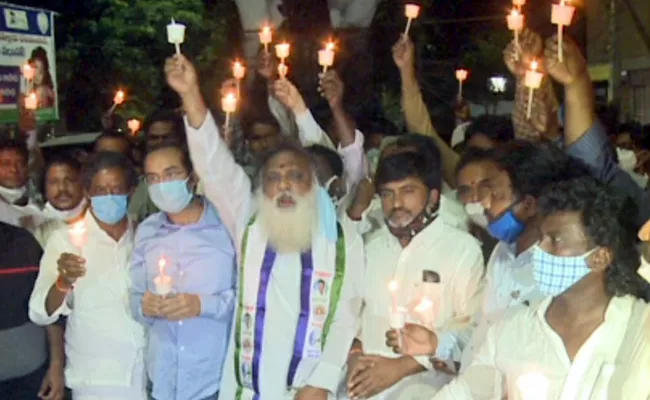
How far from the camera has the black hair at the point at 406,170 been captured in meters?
4.39

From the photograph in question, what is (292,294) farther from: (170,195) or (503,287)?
(503,287)


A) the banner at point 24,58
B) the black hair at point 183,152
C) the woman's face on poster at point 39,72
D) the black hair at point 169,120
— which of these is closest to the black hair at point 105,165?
the black hair at point 183,152

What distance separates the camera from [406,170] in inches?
173

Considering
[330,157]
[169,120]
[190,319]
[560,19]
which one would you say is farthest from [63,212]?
[560,19]

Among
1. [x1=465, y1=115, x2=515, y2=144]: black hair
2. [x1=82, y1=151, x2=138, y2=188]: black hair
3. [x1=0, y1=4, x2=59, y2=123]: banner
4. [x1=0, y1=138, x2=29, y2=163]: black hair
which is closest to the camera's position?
[x1=82, y1=151, x2=138, y2=188]: black hair

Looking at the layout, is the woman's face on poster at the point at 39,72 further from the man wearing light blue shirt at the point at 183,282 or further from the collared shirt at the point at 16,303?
the man wearing light blue shirt at the point at 183,282

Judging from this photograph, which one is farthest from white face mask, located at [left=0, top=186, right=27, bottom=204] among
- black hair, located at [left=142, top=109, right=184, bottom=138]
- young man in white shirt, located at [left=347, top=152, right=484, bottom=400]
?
young man in white shirt, located at [left=347, top=152, right=484, bottom=400]

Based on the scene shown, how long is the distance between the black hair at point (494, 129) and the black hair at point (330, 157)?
0.94 meters

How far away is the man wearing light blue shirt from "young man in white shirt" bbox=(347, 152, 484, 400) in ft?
2.44

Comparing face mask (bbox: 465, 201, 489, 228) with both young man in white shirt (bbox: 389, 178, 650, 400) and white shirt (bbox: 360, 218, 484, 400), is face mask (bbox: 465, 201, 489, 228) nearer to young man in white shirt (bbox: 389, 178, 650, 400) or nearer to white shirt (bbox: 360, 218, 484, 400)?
white shirt (bbox: 360, 218, 484, 400)

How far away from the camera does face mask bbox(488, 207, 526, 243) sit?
13.6 ft

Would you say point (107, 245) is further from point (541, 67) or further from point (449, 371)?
point (541, 67)

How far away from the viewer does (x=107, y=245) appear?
16.3ft

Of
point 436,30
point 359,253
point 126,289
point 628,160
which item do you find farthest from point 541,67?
point 436,30
